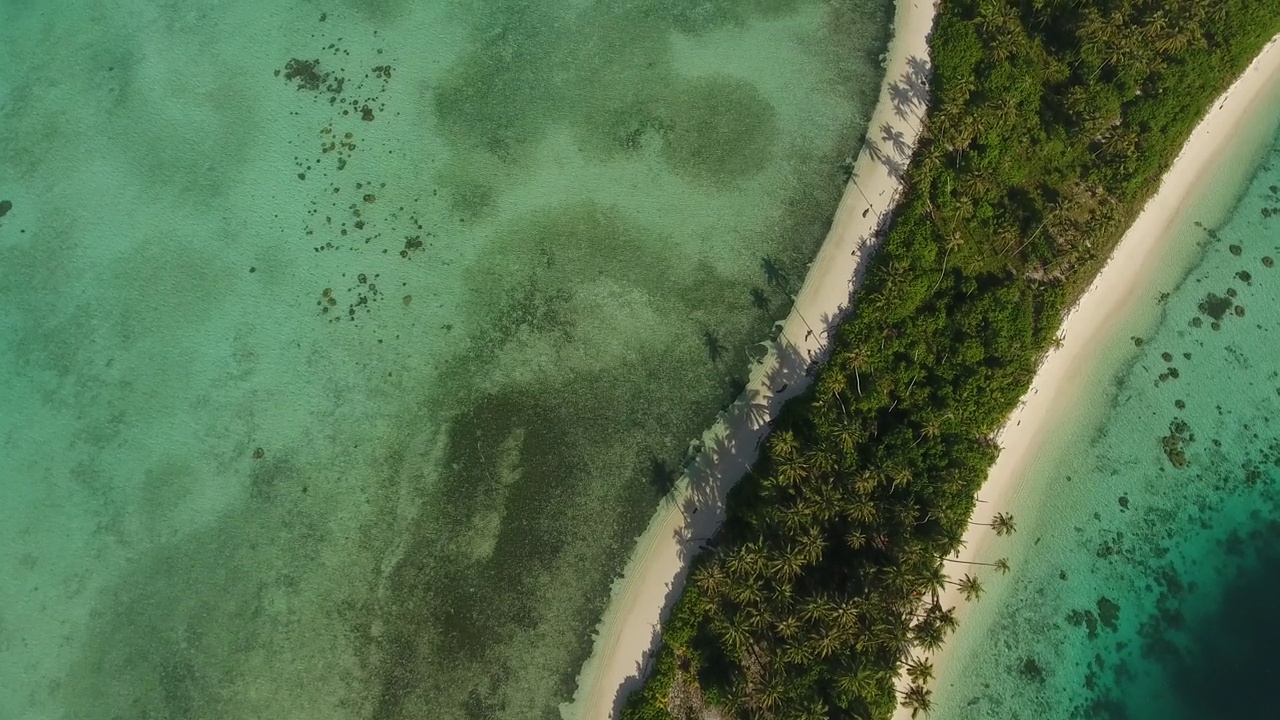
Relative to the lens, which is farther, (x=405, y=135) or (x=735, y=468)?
(x=405, y=135)

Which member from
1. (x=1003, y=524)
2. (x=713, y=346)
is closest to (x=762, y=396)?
(x=713, y=346)

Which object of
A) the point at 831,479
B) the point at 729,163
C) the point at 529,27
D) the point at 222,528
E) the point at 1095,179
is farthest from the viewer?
the point at 529,27

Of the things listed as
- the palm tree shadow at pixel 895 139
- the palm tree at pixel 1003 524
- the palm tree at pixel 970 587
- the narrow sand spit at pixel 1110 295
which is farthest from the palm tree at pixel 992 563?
the palm tree shadow at pixel 895 139

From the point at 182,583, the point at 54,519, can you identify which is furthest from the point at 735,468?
the point at 54,519

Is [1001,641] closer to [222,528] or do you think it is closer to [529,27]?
[222,528]

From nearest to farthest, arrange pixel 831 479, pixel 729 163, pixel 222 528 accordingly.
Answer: pixel 831 479 → pixel 222 528 → pixel 729 163

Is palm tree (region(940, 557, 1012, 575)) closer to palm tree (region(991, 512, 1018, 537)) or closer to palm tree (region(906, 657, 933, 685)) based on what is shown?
palm tree (region(991, 512, 1018, 537))

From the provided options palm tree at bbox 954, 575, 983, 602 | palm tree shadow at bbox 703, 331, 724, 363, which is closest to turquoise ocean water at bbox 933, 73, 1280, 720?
palm tree at bbox 954, 575, 983, 602
